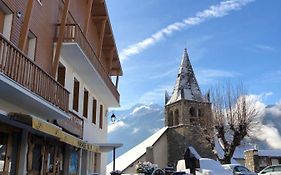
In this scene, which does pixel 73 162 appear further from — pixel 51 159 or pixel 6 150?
pixel 6 150

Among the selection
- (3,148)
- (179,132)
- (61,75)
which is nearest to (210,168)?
(61,75)

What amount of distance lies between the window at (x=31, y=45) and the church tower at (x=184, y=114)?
48844 mm

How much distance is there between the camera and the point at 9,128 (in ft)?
37.1

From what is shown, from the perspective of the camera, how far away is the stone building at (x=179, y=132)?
61.6 metres

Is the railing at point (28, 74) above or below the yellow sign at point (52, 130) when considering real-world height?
above

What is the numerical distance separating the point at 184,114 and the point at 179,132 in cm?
331

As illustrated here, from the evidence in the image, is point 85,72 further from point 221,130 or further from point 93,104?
point 221,130

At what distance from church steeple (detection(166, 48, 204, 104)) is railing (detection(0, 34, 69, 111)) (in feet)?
166

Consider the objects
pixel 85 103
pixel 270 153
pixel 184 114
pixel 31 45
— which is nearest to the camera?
pixel 31 45

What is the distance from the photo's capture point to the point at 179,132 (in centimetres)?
6319

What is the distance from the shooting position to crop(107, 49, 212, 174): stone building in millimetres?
61594

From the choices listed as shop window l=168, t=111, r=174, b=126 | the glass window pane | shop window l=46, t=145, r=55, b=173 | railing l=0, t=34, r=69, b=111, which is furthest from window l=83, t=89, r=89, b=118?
shop window l=168, t=111, r=174, b=126

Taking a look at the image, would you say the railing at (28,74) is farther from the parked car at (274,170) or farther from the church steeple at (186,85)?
the church steeple at (186,85)

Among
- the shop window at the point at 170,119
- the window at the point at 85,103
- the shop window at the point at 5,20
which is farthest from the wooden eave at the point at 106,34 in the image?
the shop window at the point at 170,119
